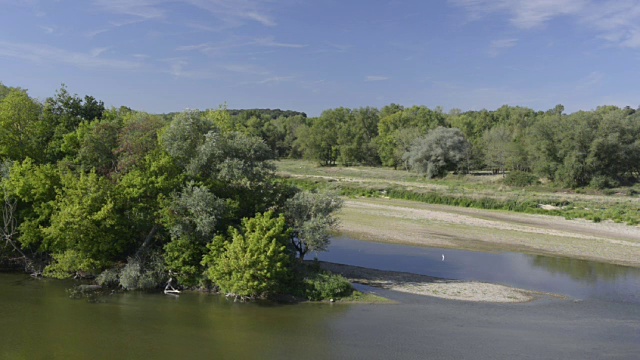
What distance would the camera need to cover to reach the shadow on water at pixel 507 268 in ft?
108

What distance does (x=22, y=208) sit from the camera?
31.8 meters

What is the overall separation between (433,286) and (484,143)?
92131mm

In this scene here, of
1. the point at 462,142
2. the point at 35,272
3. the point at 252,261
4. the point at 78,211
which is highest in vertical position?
the point at 462,142

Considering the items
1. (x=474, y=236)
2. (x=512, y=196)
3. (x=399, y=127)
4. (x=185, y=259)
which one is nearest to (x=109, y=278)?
(x=185, y=259)

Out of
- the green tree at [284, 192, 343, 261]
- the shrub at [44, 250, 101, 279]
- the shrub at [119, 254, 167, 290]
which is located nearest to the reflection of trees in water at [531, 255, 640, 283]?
the green tree at [284, 192, 343, 261]

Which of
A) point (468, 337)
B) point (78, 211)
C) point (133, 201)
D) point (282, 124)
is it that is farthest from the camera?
point (282, 124)

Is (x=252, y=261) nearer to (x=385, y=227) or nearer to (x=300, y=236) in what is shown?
(x=300, y=236)

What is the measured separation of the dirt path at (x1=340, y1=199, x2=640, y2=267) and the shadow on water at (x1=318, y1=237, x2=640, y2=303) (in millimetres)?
2611

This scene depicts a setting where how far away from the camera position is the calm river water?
21406 millimetres

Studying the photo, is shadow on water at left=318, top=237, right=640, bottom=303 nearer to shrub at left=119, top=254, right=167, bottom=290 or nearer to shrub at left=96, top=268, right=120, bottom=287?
shrub at left=119, top=254, right=167, bottom=290

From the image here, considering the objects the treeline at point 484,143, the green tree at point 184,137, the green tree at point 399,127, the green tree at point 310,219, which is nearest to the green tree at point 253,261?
the green tree at point 310,219

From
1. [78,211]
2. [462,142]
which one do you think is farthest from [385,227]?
[462,142]

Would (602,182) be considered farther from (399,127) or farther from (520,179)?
(399,127)

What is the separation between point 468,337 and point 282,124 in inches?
6501
